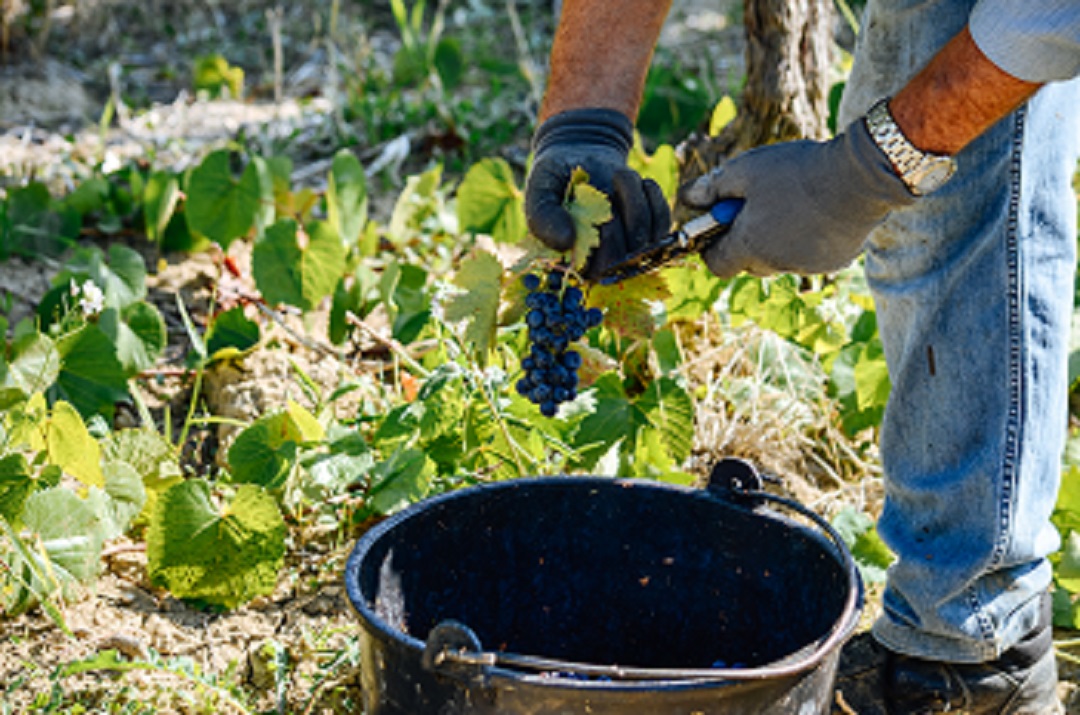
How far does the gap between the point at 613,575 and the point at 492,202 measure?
115cm

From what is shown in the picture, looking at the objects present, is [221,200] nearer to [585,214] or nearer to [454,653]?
[585,214]

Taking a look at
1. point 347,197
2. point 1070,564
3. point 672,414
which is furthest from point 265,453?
point 1070,564

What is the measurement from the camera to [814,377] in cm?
247

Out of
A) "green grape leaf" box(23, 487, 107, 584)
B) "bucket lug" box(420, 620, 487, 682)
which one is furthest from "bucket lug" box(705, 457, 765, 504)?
"green grape leaf" box(23, 487, 107, 584)

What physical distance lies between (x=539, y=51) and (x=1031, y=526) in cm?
332

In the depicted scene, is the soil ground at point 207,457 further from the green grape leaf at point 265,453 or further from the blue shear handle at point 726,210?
the blue shear handle at point 726,210

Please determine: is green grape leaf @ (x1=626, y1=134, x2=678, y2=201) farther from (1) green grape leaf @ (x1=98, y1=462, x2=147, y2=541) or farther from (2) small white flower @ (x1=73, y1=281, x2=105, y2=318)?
(1) green grape leaf @ (x1=98, y1=462, x2=147, y2=541)

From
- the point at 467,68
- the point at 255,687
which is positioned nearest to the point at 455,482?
the point at 255,687

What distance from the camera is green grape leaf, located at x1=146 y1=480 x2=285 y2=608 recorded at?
183cm

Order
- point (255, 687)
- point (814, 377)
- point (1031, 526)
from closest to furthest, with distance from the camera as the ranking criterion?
point (1031, 526) < point (255, 687) < point (814, 377)

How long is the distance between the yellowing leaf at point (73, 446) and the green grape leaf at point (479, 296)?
651 millimetres

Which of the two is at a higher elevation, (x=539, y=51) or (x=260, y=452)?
(x=539, y=51)

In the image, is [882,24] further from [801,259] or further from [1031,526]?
[1031,526]

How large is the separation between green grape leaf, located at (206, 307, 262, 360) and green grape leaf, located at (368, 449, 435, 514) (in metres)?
0.53
